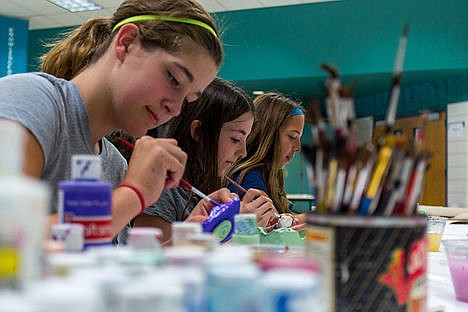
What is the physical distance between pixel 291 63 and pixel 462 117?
188 cm

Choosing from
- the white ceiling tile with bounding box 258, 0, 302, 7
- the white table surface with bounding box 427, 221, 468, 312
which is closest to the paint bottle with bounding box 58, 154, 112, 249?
the white table surface with bounding box 427, 221, 468, 312

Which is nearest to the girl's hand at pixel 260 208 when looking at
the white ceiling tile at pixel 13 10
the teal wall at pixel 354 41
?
the teal wall at pixel 354 41

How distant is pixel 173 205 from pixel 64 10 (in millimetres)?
4277

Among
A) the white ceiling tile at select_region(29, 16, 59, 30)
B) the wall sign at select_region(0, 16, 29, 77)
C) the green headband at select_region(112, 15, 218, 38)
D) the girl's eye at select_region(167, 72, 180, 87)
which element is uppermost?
the white ceiling tile at select_region(29, 16, 59, 30)

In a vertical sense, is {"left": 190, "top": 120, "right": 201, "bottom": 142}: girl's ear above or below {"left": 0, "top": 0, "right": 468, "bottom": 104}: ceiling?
below

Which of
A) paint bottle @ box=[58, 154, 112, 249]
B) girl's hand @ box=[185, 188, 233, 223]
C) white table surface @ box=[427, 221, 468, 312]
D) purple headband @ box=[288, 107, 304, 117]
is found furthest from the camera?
purple headband @ box=[288, 107, 304, 117]

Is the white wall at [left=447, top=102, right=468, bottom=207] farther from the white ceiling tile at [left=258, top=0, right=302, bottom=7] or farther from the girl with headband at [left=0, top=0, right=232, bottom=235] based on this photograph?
the girl with headband at [left=0, top=0, right=232, bottom=235]

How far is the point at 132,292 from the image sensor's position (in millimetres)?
301

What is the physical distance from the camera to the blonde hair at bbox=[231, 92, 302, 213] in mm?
2332

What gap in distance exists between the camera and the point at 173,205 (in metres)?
1.49

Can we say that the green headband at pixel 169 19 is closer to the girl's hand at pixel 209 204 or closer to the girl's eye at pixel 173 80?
the girl's eye at pixel 173 80

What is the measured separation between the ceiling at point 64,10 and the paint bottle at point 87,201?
4.40m

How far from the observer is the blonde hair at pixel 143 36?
3.46 ft

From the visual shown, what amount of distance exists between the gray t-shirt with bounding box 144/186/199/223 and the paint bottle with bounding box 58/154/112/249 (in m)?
0.88
